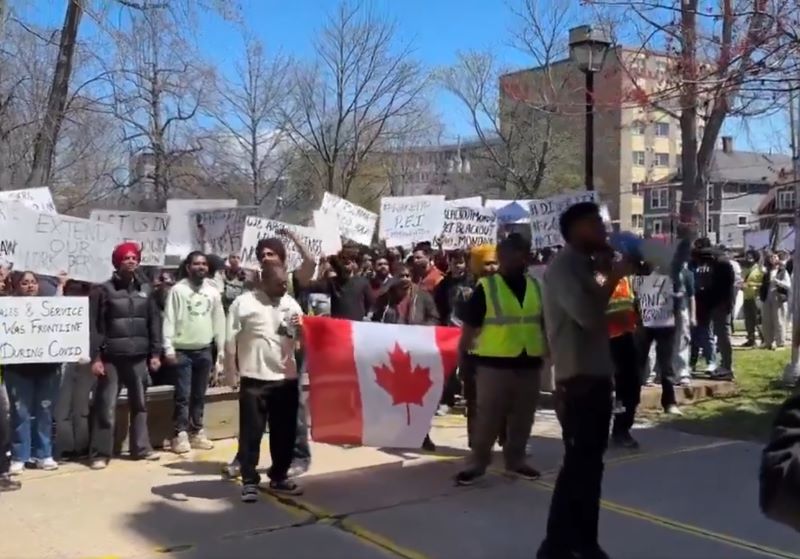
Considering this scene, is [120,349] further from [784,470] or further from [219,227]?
[784,470]

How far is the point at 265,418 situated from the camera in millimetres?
6332

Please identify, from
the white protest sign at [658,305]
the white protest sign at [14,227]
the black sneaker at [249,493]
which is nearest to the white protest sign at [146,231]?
the white protest sign at [14,227]

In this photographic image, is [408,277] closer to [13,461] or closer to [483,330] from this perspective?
[483,330]

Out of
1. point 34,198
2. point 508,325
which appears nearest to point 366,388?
point 508,325

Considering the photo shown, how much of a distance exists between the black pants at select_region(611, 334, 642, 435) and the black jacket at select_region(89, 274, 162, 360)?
3888mm

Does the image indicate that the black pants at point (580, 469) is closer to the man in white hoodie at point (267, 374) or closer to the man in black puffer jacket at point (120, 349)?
the man in white hoodie at point (267, 374)

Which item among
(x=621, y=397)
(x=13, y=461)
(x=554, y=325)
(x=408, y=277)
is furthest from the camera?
(x=408, y=277)

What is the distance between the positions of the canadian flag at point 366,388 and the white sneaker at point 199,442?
5.59ft

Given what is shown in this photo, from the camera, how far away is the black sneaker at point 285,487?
248 inches

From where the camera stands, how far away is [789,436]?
179cm

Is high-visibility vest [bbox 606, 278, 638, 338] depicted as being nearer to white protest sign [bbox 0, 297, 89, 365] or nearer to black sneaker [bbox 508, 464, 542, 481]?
black sneaker [bbox 508, 464, 542, 481]

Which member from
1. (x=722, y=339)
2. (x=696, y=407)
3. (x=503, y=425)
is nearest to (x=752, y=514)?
(x=503, y=425)

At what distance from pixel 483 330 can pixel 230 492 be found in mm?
2116

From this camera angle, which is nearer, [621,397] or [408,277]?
[621,397]
